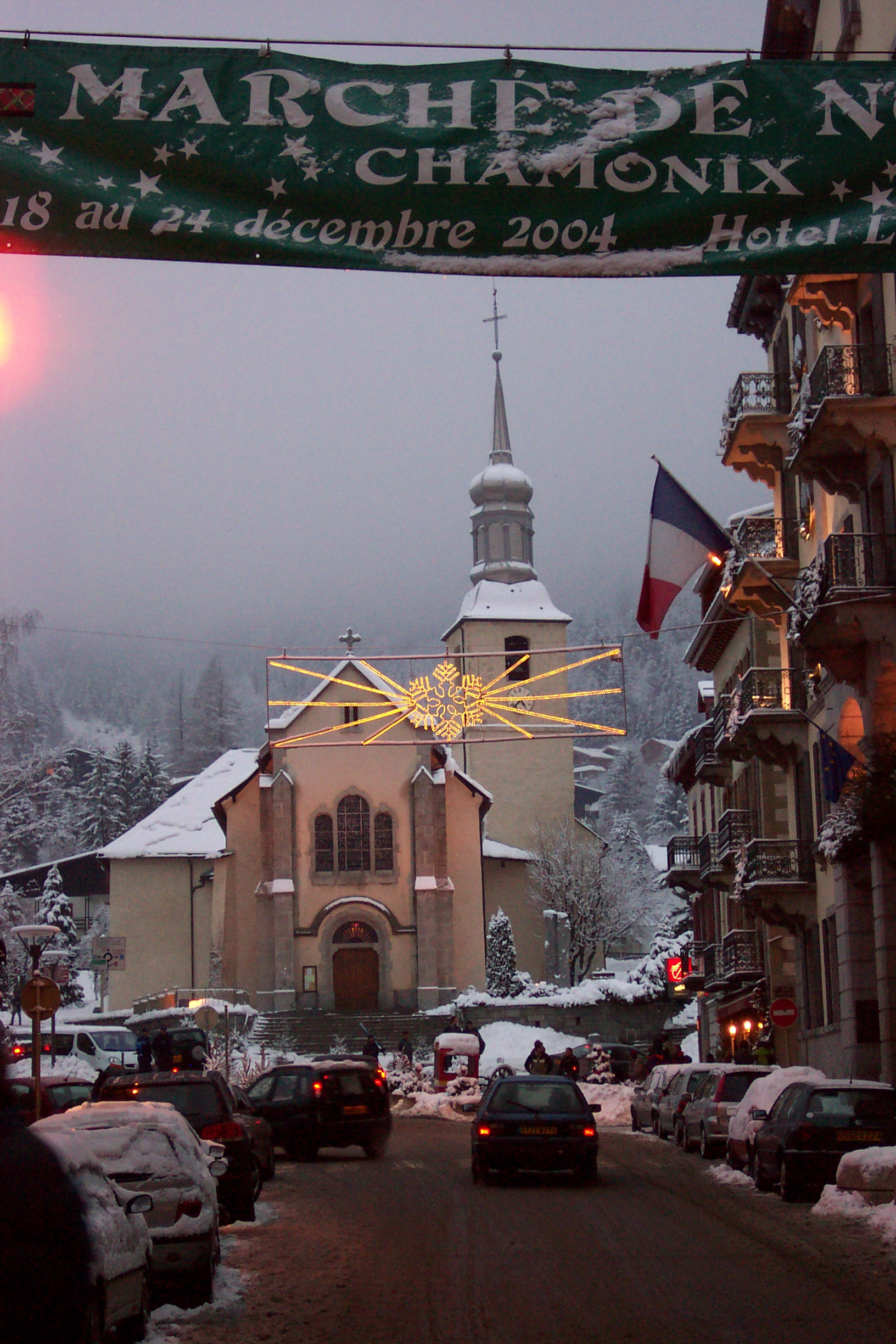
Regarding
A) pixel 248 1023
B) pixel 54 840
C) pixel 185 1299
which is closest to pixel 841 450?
pixel 185 1299

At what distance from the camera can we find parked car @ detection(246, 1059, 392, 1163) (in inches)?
1138

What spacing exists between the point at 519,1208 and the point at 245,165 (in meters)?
14.5

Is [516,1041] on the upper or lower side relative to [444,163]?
lower

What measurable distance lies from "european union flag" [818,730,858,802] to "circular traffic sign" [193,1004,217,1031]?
1663 inches

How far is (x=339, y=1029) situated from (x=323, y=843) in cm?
777

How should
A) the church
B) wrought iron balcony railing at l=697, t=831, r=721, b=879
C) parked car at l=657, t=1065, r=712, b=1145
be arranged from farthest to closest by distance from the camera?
the church → wrought iron balcony railing at l=697, t=831, r=721, b=879 → parked car at l=657, t=1065, r=712, b=1145

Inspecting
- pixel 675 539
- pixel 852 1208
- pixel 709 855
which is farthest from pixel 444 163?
pixel 709 855

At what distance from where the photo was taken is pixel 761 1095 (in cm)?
2216

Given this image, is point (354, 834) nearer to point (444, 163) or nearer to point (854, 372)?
point (854, 372)

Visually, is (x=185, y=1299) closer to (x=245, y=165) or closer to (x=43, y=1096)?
(x=245, y=165)

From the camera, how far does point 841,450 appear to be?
89.6ft

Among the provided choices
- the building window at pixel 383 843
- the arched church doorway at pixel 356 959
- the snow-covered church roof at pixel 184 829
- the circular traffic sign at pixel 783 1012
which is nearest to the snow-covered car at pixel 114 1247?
the circular traffic sign at pixel 783 1012

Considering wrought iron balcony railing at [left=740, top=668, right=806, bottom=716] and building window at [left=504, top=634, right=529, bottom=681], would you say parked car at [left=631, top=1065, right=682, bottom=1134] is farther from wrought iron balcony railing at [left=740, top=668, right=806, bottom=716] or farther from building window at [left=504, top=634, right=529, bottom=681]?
building window at [left=504, top=634, right=529, bottom=681]

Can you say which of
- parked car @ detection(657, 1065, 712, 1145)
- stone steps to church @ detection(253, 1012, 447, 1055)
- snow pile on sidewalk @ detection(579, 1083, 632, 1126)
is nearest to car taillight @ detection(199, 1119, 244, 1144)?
parked car @ detection(657, 1065, 712, 1145)
